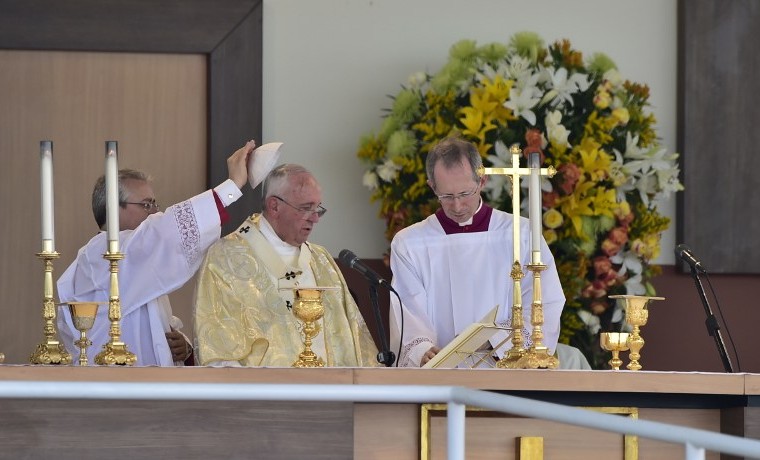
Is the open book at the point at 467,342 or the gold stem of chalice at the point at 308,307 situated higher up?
the gold stem of chalice at the point at 308,307

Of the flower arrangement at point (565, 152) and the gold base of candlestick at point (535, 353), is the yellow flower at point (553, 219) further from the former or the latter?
the gold base of candlestick at point (535, 353)

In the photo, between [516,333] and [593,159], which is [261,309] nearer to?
[516,333]

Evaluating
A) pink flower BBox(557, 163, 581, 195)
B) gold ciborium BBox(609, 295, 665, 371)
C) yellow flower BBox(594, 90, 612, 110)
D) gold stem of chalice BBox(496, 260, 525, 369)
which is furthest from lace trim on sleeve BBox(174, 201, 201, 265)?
yellow flower BBox(594, 90, 612, 110)

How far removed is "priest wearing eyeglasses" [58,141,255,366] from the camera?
529 centimetres

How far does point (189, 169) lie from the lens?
24.5ft

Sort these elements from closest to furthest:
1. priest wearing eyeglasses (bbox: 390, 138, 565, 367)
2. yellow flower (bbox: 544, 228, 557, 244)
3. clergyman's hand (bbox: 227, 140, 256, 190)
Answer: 1. clergyman's hand (bbox: 227, 140, 256, 190)
2. priest wearing eyeglasses (bbox: 390, 138, 565, 367)
3. yellow flower (bbox: 544, 228, 557, 244)

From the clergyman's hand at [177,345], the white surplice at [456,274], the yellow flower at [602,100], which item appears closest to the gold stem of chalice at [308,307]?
the white surplice at [456,274]

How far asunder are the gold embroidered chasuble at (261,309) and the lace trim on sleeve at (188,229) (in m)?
0.14

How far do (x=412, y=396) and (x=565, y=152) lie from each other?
4.31 metres

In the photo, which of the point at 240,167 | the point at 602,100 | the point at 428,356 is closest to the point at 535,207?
the point at 428,356

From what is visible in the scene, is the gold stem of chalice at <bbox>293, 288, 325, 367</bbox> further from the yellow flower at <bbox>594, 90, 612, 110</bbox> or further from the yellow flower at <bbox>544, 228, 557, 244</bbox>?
the yellow flower at <bbox>594, 90, 612, 110</bbox>

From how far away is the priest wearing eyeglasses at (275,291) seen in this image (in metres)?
5.29

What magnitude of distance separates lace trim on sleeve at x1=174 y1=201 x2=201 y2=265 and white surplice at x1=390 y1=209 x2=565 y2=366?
0.85 meters

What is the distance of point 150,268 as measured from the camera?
532 cm
